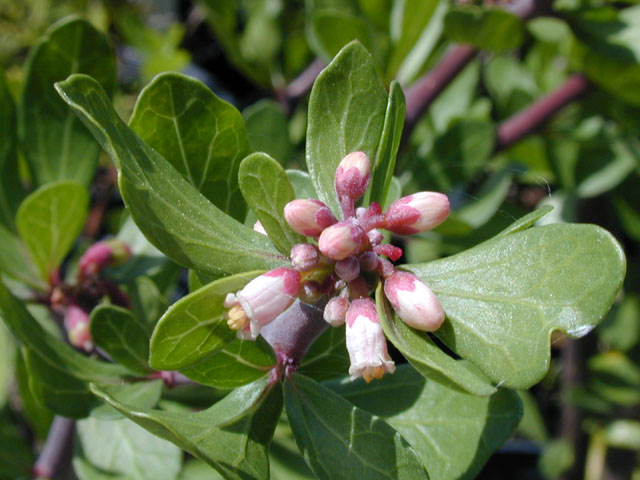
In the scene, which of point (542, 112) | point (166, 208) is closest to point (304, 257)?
point (166, 208)

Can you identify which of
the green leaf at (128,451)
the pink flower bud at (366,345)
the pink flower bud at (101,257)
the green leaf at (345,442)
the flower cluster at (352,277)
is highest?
the flower cluster at (352,277)

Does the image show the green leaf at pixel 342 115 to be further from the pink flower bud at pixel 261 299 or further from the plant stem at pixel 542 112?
the plant stem at pixel 542 112

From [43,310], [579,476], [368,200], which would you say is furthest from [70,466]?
[579,476]

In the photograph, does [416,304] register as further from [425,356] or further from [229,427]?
[229,427]

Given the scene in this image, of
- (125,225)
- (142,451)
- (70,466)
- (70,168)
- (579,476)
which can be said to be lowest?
(579,476)

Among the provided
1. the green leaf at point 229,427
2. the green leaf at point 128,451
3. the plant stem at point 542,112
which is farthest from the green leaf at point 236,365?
the plant stem at point 542,112

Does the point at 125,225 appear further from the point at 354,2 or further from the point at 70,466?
the point at 354,2
